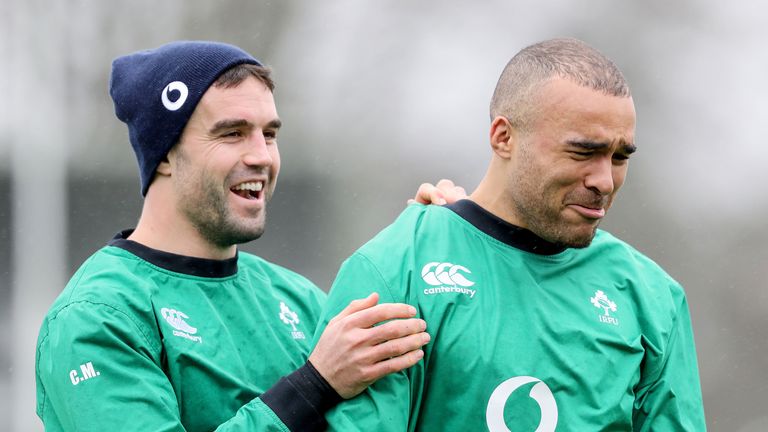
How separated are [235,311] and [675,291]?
1.40m

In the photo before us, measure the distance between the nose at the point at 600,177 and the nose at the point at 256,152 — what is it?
3.58ft

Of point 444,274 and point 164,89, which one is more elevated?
point 164,89

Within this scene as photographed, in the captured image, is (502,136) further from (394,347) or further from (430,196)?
(394,347)

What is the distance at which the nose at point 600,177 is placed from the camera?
3736 mm

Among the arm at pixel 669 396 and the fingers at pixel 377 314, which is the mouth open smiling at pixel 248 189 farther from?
the arm at pixel 669 396

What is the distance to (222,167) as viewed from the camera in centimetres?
420

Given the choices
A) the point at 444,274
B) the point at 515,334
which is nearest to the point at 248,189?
the point at 444,274

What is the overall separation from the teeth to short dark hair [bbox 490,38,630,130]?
82 cm

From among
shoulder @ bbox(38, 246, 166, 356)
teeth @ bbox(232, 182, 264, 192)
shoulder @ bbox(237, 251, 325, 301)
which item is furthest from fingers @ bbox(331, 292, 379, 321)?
shoulder @ bbox(237, 251, 325, 301)

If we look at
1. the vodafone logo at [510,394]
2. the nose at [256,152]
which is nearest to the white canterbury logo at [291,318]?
the nose at [256,152]

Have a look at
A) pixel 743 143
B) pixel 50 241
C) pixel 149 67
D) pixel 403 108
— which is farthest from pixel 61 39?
pixel 149 67

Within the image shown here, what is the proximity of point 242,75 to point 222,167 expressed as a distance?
33cm

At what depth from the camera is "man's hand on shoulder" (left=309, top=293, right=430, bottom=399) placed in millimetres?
3557

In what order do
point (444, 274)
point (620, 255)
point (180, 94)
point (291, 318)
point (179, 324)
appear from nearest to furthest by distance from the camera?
point (444, 274) → point (179, 324) → point (620, 255) → point (180, 94) → point (291, 318)
